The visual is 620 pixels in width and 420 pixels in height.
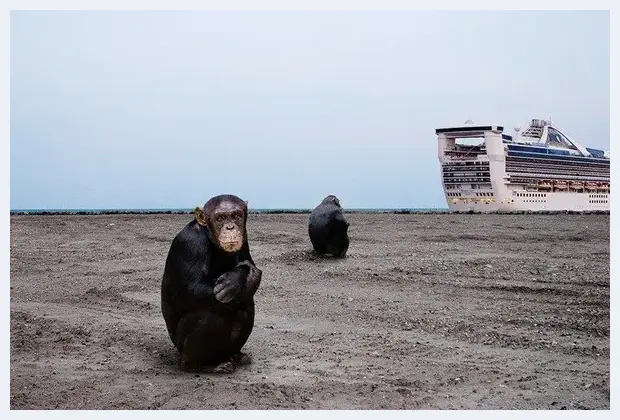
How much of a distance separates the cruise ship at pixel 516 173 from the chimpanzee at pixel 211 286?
31.4 meters

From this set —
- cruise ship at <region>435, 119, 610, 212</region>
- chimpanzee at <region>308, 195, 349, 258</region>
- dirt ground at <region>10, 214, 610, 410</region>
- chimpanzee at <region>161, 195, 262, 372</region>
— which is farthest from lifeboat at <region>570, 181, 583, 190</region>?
chimpanzee at <region>161, 195, 262, 372</region>

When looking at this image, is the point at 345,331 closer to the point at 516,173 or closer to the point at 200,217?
the point at 200,217

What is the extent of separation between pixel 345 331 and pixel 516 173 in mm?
35123

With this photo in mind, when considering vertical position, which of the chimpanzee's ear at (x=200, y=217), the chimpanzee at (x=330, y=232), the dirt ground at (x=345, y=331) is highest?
the chimpanzee's ear at (x=200, y=217)

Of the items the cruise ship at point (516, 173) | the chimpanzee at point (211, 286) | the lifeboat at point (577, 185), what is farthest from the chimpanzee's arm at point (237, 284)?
the lifeboat at point (577, 185)

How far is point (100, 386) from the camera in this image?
5980mm

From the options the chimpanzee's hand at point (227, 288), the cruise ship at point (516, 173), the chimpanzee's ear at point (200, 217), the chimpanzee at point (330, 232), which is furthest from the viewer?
the cruise ship at point (516, 173)

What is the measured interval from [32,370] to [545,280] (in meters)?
7.41

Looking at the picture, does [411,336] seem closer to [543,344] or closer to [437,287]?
[543,344]

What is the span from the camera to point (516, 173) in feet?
135

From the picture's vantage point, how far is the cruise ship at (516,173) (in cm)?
3953

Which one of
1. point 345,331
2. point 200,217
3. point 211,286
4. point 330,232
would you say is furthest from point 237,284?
point 330,232

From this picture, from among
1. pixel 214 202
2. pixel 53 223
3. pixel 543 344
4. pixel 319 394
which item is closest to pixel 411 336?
pixel 543 344

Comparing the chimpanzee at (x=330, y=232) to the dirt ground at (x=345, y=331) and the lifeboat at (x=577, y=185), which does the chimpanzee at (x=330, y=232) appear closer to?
the dirt ground at (x=345, y=331)
